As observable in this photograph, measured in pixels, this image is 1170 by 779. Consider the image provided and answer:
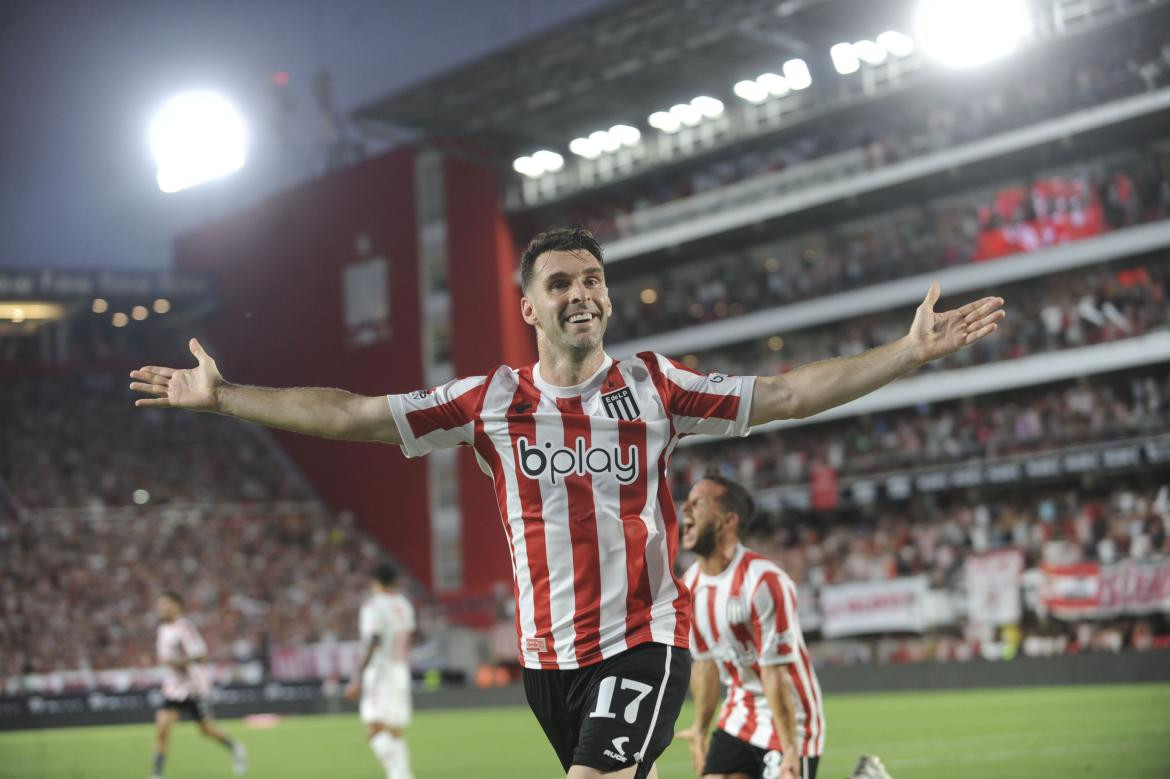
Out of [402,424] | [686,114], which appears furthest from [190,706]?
[686,114]

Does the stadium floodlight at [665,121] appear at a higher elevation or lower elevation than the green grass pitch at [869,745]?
higher

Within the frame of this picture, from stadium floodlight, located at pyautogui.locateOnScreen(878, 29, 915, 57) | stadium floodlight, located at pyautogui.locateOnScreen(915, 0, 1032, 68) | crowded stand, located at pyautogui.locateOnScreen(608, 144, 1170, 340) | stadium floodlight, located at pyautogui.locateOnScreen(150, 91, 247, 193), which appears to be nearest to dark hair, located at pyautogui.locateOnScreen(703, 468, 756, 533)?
stadium floodlight, located at pyautogui.locateOnScreen(150, 91, 247, 193)

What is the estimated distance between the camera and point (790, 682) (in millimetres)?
6914

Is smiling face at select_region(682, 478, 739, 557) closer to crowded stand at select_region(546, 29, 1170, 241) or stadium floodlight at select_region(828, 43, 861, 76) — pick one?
crowded stand at select_region(546, 29, 1170, 241)

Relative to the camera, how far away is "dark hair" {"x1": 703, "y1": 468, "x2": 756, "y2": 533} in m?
7.25

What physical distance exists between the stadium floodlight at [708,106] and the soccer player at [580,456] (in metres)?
40.2

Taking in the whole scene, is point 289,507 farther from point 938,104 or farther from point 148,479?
point 938,104

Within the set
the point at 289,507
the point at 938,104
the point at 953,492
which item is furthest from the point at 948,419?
the point at 289,507

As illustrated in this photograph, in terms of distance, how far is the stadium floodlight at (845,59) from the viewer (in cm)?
4081

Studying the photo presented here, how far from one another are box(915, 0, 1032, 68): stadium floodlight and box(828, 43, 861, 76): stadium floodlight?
435cm

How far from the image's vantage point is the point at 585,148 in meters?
47.2

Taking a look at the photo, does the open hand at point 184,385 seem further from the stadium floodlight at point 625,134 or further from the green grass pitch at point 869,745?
the stadium floodlight at point 625,134

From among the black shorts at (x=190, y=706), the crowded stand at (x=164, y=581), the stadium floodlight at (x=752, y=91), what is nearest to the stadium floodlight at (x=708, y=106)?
the stadium floodlight at (x=752, y=91)

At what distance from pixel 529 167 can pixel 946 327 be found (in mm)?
44006
